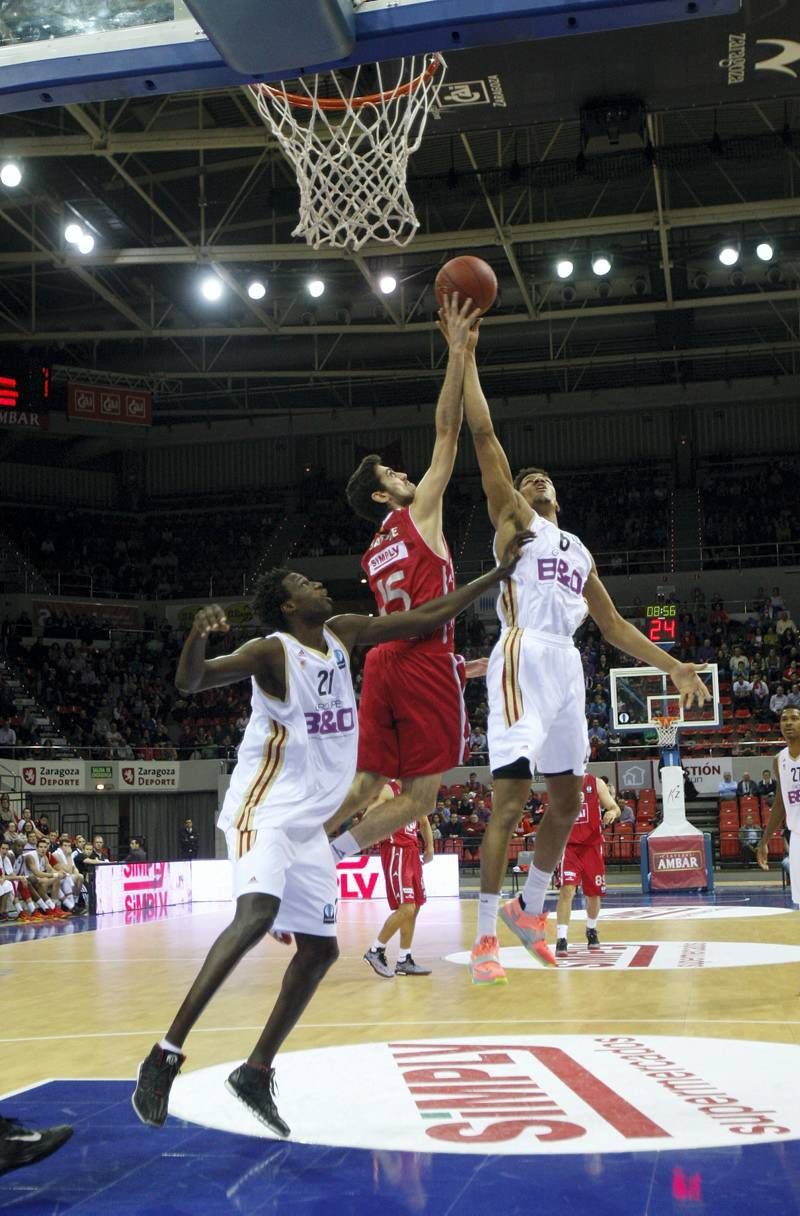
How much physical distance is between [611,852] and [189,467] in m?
20.1

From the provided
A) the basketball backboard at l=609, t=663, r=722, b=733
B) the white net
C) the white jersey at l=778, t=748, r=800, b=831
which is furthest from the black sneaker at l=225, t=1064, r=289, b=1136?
the basketball backboard at l=609, t=663, r=722, b=733

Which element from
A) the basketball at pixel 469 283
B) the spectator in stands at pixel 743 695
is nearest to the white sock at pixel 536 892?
the basketball at pixel 469 283

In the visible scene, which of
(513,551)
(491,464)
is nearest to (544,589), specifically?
(513,551)

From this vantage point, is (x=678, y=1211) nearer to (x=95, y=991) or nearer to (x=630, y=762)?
(x=95, y=991)

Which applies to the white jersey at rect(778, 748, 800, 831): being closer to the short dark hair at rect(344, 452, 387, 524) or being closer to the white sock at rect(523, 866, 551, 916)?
the white sock at rect(523, 866, 551, 916)

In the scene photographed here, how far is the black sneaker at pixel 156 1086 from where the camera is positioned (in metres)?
4.42

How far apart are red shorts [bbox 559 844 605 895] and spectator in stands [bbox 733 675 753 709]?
17.0 meters

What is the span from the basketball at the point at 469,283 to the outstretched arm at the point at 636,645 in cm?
144

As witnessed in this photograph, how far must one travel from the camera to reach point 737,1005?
7984 mm

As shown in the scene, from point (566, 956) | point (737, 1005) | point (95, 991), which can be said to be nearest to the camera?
point (737, 1005)

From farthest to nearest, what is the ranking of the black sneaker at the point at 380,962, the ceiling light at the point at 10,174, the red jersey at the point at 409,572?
the ceiling light at the point at 10,174 < the black sneaker at the point at 380,962 < the red jersey at the point at 409,572

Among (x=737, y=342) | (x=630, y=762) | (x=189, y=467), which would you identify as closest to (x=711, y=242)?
(x=737, y=342)

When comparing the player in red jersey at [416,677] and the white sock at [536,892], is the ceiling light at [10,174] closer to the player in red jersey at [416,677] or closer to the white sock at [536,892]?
the player in red jersey at [416,677]

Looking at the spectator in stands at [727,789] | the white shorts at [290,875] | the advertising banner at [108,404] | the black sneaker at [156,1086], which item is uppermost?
the advertising banner at [108,404]
